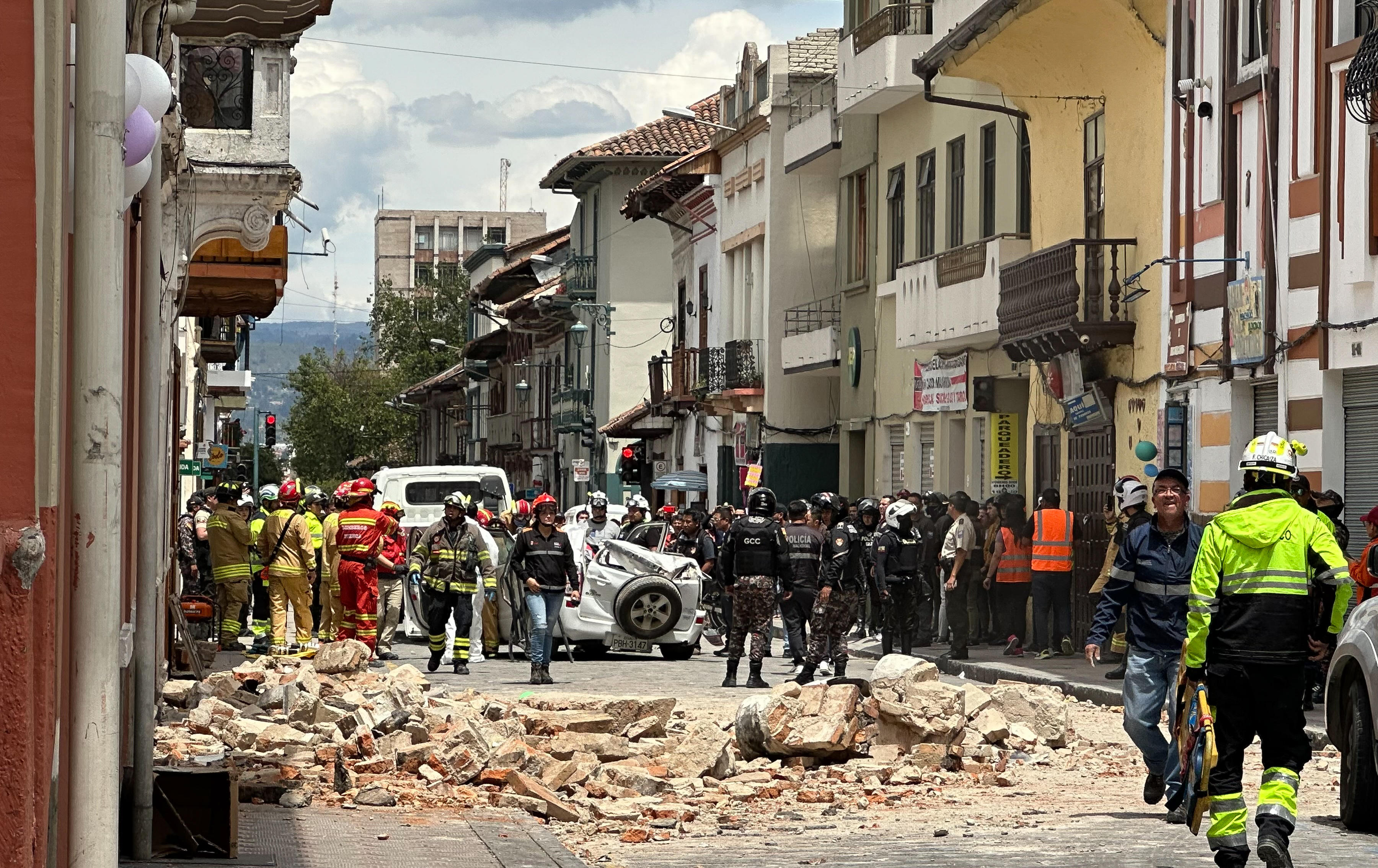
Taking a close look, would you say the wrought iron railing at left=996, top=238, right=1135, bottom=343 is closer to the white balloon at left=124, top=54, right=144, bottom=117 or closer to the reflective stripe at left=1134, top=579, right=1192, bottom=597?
the reflective stripe at left=1134, top=579, right=1192, bottom=597

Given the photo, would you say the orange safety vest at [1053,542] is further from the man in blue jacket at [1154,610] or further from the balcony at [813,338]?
the balcony at [813,338]

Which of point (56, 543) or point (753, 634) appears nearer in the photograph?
point (56, 543)

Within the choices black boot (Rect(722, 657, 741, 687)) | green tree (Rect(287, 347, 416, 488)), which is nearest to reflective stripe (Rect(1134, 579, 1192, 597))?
black boot (Rect(722, 657, 741, 687))

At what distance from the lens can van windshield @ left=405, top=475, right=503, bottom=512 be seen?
1352 inches

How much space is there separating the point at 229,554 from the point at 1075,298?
9.79 meters

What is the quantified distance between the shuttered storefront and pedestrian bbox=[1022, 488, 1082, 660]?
4.55 metres

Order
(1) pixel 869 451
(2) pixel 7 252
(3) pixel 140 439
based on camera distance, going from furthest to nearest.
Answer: (1) pixel 869 451 < (3) pixel 140 439 < (2) pixel 7 252

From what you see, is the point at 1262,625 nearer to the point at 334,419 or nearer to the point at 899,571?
the point at 899,571

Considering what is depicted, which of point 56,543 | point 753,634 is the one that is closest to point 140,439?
point 56,543

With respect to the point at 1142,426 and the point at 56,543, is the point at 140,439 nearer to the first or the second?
the point at 56,543

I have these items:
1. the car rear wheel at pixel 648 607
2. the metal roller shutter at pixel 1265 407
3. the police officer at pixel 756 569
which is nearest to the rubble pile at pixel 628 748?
the police officer at pixel 756 569

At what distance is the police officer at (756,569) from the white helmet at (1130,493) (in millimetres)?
3141

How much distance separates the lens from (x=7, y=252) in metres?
5.17

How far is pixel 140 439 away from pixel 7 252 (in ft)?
18.9
